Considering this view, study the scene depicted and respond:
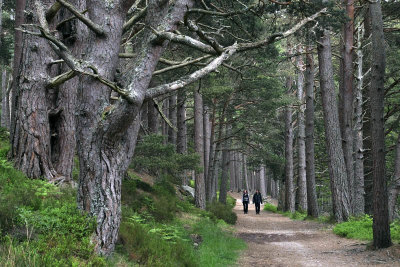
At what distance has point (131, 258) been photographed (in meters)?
4.59

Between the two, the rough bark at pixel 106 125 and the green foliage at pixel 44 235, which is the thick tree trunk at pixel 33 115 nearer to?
the green foliage at pixel 44 235

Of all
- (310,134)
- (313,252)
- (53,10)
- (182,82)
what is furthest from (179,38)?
(310,134)

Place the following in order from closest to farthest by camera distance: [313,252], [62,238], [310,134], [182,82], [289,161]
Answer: [62,238] < [182,82] < [313,252] < [310,134] < [289,161]

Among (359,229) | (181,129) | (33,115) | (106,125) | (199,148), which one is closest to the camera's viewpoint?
(106,125)

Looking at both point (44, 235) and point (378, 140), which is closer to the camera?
point (44, 235)

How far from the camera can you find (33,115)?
7371 mm

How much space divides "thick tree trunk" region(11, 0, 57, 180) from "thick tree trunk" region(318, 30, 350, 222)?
9.68 meters

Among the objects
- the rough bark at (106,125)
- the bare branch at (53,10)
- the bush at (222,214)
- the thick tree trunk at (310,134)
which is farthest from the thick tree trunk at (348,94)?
the rough bark at (106,125)

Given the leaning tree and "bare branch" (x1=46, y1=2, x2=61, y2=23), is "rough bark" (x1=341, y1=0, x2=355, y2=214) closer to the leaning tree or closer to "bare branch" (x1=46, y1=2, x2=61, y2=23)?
the leaning tree

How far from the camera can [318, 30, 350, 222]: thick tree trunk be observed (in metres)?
13.1

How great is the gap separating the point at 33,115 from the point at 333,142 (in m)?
10.3

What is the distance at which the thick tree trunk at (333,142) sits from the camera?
13117 millimetres

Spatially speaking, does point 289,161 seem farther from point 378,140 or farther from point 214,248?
point 214,248

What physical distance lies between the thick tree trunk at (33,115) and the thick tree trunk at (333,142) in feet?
31.8
